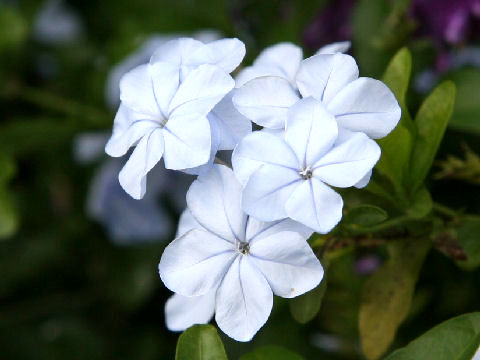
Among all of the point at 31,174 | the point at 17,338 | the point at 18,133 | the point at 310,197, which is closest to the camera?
the point at 310,197

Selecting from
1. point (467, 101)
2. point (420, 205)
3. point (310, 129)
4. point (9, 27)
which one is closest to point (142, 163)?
point (310, 129)

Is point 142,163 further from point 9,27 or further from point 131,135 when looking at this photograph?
point 9,27

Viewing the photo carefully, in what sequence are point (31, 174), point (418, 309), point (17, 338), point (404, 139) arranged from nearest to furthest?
1. point (404, 139)
2. point (418, 309)
3. point (17, 338)
4. point (31, 174)

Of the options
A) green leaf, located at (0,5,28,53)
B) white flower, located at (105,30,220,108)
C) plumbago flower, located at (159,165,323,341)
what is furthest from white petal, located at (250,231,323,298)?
green leaf, located at (0,5,28,53)

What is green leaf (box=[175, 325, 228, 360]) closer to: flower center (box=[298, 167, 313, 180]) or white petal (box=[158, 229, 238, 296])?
white petal (box=[158, 229, 238, 296])

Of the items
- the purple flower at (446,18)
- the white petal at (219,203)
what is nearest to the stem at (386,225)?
the white petal at (219,203)

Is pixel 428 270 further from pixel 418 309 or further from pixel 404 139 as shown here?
pixel 404 139

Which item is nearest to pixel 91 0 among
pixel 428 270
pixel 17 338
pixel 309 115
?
pixel 17 338
